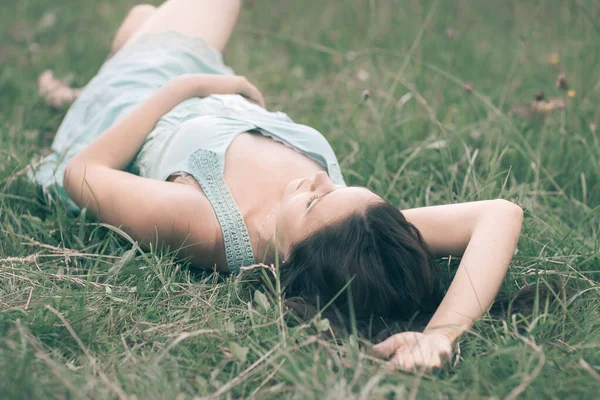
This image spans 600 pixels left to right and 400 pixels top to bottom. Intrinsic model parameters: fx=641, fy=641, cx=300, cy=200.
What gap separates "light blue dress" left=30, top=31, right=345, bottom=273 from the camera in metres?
2.14

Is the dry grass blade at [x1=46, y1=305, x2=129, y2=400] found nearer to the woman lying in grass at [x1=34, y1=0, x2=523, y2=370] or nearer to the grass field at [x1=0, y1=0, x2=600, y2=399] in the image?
the grass field at [x1=0, y1=0, x2=600, y2=399]

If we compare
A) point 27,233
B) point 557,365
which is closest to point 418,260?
point 557,365

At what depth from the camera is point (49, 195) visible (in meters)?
2.35

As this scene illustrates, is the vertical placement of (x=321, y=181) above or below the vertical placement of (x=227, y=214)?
above

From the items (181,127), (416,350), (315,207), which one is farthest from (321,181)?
(181,127)

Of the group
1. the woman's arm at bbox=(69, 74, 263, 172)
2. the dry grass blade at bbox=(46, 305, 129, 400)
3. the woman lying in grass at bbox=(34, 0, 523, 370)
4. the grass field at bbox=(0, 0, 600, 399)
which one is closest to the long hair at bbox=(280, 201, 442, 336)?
the woman lying in grass at bbox=(34, 0, 523, 370)

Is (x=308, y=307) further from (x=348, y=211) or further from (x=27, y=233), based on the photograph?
(x=27, y=233)

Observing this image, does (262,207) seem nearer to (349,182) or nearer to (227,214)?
(227,214)

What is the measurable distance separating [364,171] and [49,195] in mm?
1220

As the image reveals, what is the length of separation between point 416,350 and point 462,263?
0.36 meters

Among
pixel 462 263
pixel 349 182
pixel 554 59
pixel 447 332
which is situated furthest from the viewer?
pixel 554 59

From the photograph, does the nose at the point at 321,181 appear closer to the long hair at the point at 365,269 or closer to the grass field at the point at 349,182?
Result: the long hair at the point at 365,269

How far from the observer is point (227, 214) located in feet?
6.72

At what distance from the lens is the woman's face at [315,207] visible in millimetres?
1809
